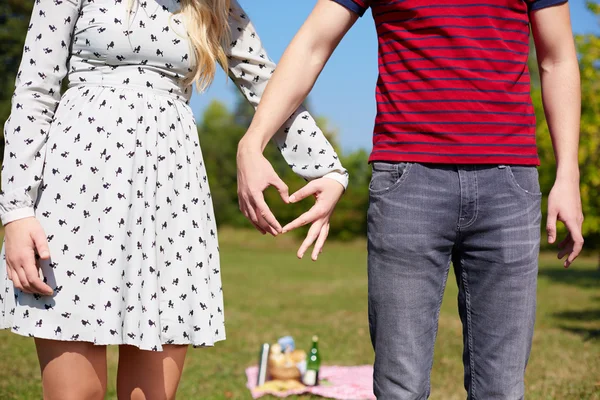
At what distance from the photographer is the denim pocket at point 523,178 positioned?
2.12 meters

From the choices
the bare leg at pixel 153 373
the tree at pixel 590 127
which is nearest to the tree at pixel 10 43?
the tree at pixel 590 127

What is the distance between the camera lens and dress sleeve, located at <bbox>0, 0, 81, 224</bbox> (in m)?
2.26

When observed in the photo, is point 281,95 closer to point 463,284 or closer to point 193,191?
point 193,191

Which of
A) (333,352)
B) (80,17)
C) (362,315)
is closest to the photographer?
(80,17)

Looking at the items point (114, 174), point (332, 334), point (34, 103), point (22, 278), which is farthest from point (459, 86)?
point (332, 334)

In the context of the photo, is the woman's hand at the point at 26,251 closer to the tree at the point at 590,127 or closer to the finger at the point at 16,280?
the finger at the point at 16,280

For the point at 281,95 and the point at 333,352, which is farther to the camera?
the point at 333,352

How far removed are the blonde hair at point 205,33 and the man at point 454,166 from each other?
1.45 feet

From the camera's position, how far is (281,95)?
219 centimetres

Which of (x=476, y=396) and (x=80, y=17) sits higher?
(x=80, y=17)

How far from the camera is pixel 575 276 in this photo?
61.8 ft

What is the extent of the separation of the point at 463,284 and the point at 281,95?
2.56 ft

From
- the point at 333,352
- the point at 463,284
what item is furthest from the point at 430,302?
the point at 333,352

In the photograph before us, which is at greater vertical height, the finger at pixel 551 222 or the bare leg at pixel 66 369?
the finger at pixel 551 222
